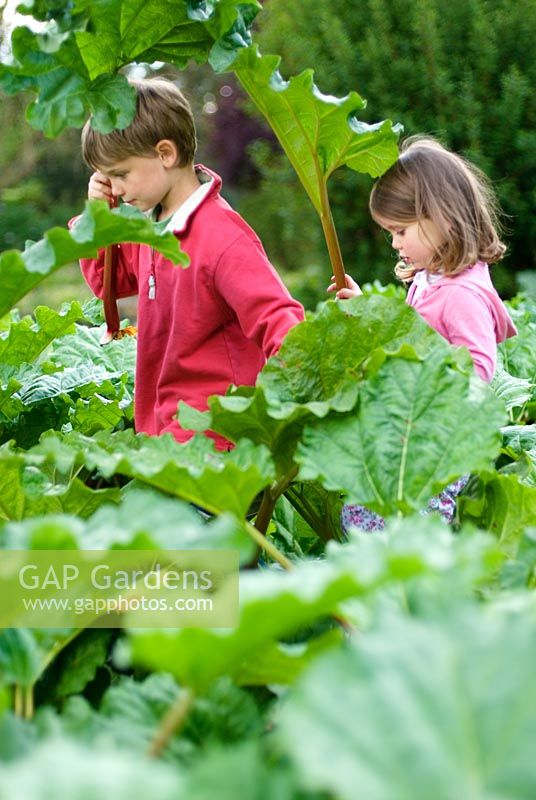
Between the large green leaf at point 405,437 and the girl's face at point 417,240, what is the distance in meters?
0.87

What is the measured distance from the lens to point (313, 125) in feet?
6.02

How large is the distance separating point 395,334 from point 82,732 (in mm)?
894

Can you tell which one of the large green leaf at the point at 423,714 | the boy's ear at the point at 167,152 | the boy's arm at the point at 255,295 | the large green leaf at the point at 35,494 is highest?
the large green leaf at the point at 423,714

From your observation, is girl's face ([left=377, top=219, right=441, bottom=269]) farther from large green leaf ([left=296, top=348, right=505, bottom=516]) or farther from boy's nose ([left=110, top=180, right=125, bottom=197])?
large green leaf ([left=296, top=348, right=505, bottom=516])

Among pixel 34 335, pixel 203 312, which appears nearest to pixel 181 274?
pixel 203 312

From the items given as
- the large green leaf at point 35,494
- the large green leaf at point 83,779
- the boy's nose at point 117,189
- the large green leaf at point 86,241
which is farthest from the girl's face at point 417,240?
the large green leaf at point 83,779

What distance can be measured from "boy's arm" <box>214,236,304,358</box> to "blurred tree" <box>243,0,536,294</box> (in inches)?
174

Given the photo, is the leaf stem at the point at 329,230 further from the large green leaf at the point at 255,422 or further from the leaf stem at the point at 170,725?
the leaf stem at the point at 170,725

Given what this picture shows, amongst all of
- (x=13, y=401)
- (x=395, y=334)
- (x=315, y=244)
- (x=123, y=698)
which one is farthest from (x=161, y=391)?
(x=315, y=244)

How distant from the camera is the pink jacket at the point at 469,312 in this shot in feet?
6.89

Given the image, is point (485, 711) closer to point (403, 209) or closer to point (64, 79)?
point (64, 79)

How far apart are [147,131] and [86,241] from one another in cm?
85

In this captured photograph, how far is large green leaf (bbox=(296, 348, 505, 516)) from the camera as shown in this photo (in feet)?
4.72

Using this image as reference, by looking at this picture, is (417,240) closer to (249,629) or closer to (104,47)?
(104,47)
